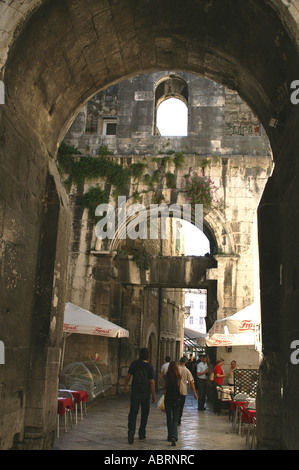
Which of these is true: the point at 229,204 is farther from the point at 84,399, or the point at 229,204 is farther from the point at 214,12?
the point at 214,12

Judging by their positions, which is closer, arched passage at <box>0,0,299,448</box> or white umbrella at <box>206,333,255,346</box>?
arched passage at <box>0,0,299,448</box>

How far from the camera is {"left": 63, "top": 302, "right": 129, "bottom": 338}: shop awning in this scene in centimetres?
995

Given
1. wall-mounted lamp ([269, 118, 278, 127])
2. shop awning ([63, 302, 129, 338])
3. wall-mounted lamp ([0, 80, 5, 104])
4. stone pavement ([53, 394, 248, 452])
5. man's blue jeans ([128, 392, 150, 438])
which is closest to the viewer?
wall-mounted lamp ([0, 80, 5, 104])

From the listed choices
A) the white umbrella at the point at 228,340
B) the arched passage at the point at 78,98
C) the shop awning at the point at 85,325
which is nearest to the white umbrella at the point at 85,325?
the shop awning at the point at 85,325

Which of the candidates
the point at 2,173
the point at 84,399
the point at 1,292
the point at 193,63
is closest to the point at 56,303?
the point at 1,292

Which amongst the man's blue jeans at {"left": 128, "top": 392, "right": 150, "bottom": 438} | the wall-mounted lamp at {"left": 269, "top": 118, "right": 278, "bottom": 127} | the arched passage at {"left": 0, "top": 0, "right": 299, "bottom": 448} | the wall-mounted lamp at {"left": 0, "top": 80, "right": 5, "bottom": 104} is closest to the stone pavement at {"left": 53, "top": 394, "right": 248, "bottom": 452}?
the man's blue jeans at {"left": 128, "top": 392, "right": 150, "bottom": 438}

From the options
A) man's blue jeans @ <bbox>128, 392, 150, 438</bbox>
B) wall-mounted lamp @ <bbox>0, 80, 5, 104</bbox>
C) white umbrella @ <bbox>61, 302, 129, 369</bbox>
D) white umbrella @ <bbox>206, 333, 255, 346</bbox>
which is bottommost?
man's blue jeans @ <bbox>128, 392, 150, 438</bbox>

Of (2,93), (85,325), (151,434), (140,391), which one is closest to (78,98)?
(2,93)

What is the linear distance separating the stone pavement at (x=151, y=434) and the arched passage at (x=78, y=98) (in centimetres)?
95

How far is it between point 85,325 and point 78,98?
16.7ft

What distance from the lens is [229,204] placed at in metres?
13.6

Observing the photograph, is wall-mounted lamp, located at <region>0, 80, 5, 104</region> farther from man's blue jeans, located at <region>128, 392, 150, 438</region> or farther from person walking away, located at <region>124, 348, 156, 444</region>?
man's blue jeans, located at <region>128, 392, 150, 438</region>

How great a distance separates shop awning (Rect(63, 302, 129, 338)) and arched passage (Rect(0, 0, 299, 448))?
365cm

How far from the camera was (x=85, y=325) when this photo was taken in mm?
10039
